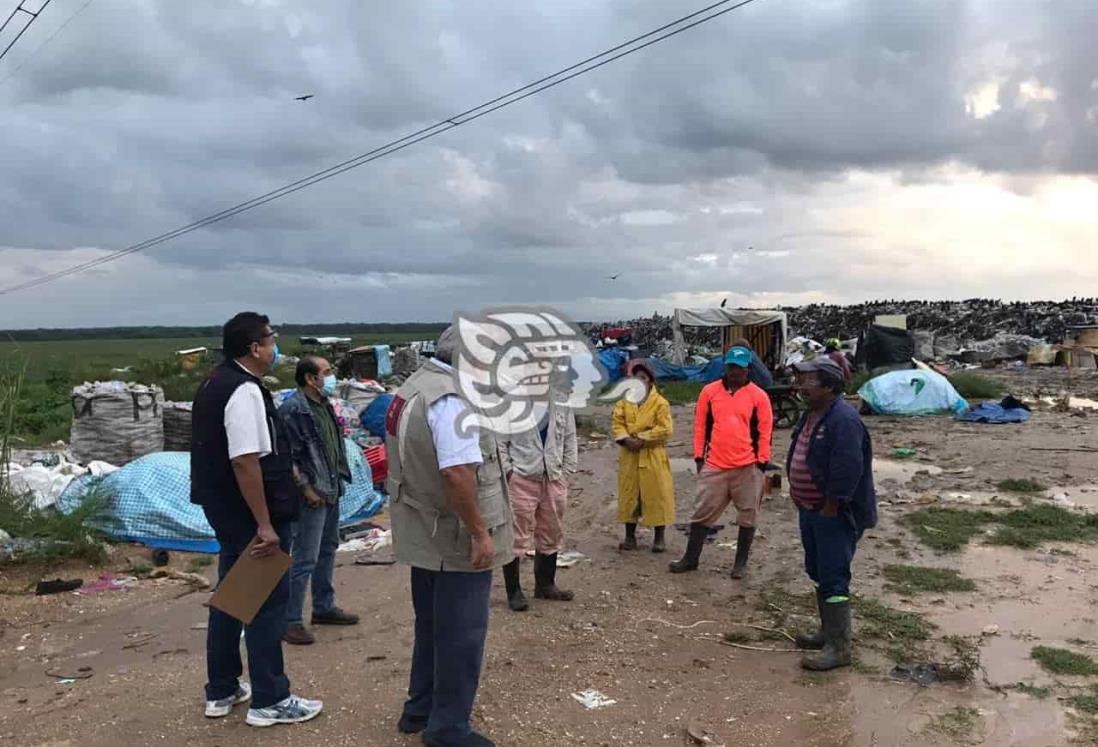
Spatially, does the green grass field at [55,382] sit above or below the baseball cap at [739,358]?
below

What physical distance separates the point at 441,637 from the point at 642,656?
1743 mm

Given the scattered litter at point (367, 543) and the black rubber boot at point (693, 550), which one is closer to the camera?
the black rubber boot at point (693, 550)

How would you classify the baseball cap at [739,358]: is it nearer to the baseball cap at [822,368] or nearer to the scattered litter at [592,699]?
the baseball cap at [822,368]

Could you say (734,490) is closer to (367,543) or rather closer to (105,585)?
(367,543)

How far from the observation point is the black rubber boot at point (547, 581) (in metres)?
5.60

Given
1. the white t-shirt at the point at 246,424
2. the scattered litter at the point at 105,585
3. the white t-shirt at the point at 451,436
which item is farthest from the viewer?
the scattered litter at the point at 105,585

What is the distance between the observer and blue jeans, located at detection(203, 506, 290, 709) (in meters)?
3.59

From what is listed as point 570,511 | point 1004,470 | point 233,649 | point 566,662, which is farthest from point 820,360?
point 1004,470

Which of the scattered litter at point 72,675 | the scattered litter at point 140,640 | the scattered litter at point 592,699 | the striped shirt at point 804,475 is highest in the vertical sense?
the striped shirt at point 804,475

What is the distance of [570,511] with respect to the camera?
8.77 m

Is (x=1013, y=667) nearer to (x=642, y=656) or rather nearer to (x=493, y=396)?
(x=642, y=656)

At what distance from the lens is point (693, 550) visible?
633cm

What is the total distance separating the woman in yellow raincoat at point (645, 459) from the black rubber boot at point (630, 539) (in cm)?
1

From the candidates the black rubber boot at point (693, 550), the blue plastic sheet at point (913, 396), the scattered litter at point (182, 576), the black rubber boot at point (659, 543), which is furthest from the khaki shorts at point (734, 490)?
the blue plastic sheet at point (913, 396)
